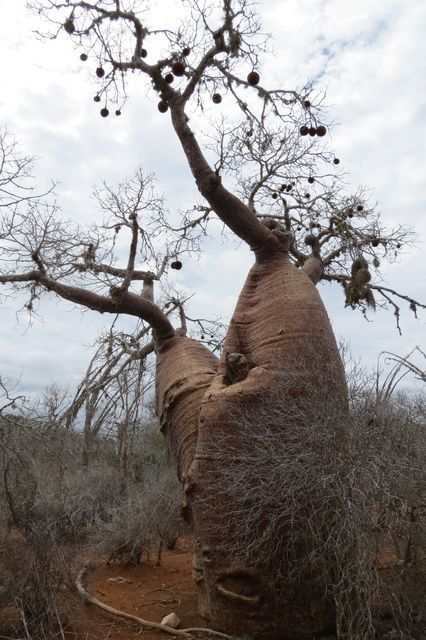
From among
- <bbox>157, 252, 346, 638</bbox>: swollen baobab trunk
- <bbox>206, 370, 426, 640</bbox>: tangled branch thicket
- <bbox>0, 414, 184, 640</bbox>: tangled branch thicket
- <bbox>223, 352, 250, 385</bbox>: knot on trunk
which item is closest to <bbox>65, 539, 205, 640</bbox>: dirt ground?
<bbox>0, 414, 184, 640</bbox>: tangled branch thicket

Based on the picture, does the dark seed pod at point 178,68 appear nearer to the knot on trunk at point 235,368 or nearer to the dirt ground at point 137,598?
the knot on trunk at point 235,368

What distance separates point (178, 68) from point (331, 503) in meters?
3.51

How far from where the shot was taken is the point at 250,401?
4.16 meters

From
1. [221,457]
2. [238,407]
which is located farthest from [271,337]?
[221,457]

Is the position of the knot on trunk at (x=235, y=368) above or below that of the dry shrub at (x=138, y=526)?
above

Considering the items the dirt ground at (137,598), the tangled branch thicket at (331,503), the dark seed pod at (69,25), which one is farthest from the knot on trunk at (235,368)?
the dark seed pod at (69,25)

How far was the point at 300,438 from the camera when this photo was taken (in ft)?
11.5

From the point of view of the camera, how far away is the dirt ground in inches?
173

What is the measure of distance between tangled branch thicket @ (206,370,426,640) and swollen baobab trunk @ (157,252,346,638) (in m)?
0.08

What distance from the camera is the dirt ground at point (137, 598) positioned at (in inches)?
173

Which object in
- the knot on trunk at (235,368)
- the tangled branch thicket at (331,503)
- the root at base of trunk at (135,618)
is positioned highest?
the knot on trunk at (235,368)

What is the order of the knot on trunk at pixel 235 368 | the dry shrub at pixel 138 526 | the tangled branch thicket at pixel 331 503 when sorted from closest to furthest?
1. the tangled branch thicket at pixel 331 503
2. the knot on trunk at pixel 235 368
3. the dry shrub at pixel 138 526

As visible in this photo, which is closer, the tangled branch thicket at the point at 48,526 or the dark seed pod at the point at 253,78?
the tangled branch thicket at the point at 48,526

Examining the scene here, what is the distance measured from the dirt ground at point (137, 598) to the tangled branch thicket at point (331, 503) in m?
1.13
